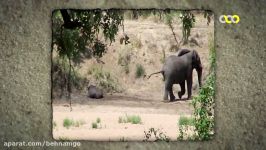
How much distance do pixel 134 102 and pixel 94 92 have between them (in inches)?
11.7

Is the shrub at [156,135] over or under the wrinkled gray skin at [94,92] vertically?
under

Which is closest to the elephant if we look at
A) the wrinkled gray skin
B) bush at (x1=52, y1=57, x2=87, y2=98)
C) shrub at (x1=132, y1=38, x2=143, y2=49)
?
shrub at (x1=132, y1=38, x2=143, y2=49)

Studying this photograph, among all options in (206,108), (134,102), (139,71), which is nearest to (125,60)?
(139,71)

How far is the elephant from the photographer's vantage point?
10.2 meters

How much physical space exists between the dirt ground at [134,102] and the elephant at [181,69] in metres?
0.04

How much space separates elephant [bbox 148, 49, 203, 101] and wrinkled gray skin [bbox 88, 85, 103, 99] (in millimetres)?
378

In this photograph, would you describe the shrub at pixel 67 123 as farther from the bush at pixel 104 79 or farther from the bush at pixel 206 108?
the bush at pixel 206 108

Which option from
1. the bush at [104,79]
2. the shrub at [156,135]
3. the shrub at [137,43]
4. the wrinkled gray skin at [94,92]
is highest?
the shrub at [137,43]

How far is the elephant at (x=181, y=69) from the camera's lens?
401 inches

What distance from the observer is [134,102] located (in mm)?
10211

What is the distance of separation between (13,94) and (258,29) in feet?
5.94

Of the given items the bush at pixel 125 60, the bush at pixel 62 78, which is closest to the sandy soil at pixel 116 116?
the bush at pixel 62 78

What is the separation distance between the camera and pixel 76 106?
404 inches

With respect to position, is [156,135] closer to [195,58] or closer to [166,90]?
[166,90]
